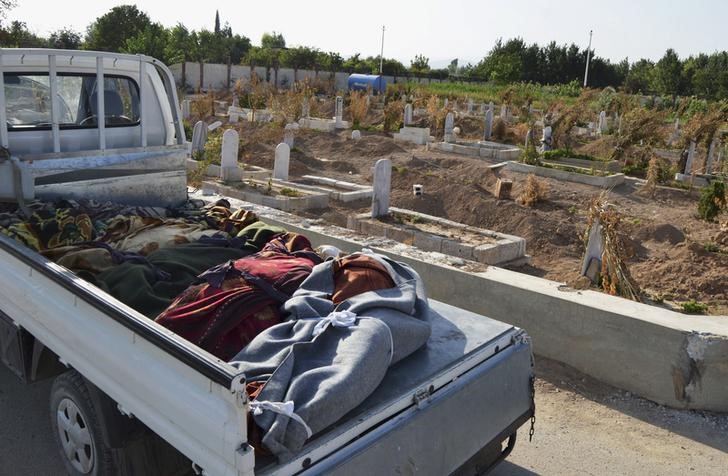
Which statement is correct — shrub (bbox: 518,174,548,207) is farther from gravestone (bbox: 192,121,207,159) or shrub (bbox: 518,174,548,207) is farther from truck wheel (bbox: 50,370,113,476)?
truck wheel (bbox: 50,370,113,476)

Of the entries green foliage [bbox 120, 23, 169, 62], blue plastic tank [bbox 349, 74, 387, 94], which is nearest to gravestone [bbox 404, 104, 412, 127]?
blue plastic tank [bbox 349, 74, 387, 94]

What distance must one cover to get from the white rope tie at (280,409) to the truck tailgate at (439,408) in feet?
0.28

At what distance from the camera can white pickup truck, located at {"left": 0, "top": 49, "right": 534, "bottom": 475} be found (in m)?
2.12

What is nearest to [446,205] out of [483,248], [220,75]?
[483,248]

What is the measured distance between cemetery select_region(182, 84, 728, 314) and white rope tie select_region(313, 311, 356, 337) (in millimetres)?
2818

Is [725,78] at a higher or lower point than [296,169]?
higher

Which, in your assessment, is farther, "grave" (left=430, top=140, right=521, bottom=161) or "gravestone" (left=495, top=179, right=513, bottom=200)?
"grave" (left=430, top=140, right=521, bottom=161)

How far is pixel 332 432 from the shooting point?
220 cm

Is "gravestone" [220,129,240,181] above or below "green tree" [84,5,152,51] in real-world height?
below

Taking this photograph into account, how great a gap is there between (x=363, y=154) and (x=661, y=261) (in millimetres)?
10394

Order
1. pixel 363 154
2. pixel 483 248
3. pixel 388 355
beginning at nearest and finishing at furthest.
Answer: pixel 388 355 < pixel 483 248 < pixel 363 154

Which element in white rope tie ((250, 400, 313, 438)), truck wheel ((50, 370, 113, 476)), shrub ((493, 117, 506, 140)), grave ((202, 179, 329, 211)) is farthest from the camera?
shrub ((493, 117, 506, 140))

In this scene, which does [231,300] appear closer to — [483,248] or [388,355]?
[388,355]

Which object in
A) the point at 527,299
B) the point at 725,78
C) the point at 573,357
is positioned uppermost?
the point at 725,78
